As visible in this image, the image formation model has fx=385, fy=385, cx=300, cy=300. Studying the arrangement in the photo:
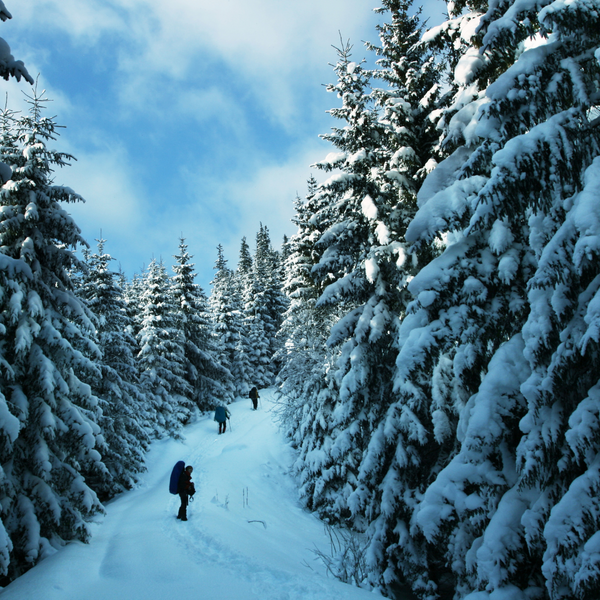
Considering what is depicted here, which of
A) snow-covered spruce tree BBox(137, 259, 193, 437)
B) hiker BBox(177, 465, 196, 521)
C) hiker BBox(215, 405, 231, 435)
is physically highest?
snow-covered spruce tree BBox(137, 259, 193, 437)

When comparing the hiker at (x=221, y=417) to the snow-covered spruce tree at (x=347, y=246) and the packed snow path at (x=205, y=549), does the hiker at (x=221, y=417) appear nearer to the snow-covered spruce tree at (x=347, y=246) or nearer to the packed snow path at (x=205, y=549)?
the packed snow path at (x=205, y=549)

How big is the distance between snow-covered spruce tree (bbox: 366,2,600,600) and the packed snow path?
303 centimetres

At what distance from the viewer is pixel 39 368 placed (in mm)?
10258

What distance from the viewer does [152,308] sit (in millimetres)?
25891

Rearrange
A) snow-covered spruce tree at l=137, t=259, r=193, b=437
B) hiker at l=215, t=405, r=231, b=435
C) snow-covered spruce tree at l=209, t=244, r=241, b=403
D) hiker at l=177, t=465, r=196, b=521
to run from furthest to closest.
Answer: snow-covered spruce tree at l=209, t=244, r=241, b=403 → hiker at l=215, t=405, r=231, b=435 → snow-covered spruce tree at l=137, t=259, r=193, b=437 → hiker at l=177, t=465, r=196, b=521

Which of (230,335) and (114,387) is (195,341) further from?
(114,387)

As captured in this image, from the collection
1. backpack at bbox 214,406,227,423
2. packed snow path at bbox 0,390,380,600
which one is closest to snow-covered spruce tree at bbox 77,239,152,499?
packed snow path at bbox 0,390,380,600

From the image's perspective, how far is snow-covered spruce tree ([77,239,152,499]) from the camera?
16250 mm

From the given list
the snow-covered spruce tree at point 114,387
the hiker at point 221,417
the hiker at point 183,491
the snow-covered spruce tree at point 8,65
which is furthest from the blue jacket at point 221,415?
the snow-covered spruce tree at point 8,65

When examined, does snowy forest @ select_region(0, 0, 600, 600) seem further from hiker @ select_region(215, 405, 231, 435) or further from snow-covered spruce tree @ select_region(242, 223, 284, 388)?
snow-covered spruce tree @ select_region(242, 223, 284, 388)

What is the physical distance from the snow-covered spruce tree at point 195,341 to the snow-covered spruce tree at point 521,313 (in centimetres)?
2360

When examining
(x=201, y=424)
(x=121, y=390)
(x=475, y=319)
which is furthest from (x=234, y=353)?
(x=475, y=319)

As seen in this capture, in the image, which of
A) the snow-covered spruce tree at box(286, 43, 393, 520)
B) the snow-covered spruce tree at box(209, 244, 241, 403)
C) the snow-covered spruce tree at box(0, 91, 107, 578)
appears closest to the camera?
the snow-covered spruce tree at box(0, 91, 107, 578)

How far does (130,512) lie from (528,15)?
16201mm
